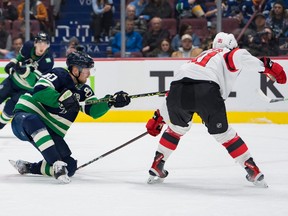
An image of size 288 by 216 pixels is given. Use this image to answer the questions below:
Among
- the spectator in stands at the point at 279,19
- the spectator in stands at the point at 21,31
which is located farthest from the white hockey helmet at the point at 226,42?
the spectator in stands at the point at 21,31

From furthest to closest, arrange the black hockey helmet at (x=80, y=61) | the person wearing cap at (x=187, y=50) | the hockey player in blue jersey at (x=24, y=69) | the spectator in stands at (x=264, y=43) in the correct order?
the person wearing cap at (x=187, y=50) < the spectator in stands at (x=264, y=43) < the hockey player in blue jersey at (x=24, y=69) < the black hockey helmet at (x=80, y=61)

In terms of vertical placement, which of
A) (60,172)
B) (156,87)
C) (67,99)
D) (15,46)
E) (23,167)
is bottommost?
(156,87)

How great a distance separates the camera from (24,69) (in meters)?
7.23

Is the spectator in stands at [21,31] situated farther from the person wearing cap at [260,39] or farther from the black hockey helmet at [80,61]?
the black hockey helmet at [80,61]

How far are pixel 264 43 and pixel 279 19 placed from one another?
299 mm

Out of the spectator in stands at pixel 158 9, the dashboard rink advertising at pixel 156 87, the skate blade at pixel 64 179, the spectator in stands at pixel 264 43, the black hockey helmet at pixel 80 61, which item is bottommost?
the dashboard rink advertising at pixel 156 87

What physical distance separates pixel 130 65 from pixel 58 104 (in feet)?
14.9

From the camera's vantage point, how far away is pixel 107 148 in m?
6.36

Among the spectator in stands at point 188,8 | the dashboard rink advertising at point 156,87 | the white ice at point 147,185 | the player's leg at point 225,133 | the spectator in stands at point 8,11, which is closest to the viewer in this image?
the white ice at point 147,185

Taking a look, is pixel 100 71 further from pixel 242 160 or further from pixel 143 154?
pixel 242 160

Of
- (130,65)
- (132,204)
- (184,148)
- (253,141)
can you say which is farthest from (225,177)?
(130,65)

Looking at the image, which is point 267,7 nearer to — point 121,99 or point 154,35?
point 154,35

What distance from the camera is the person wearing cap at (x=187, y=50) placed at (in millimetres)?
8906

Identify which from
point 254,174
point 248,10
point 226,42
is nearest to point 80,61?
point 226,42
